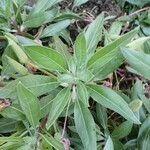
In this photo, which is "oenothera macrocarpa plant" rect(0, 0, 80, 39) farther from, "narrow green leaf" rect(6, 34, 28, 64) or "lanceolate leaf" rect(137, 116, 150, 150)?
"lanceolate leaf" rect(137, 116, 150, 150)

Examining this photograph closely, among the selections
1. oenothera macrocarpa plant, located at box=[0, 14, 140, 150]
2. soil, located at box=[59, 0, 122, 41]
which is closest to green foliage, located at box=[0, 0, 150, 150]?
oenothera macrocarpa plant, located at box=[0, 14, 140, 150]

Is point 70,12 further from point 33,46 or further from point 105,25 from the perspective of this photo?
point 33,46

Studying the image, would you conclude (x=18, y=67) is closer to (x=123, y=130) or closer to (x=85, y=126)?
(x=85, y=126)

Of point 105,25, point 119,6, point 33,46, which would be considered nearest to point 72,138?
point 33,46

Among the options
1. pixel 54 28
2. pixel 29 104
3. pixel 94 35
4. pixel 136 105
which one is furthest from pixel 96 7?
pixel 29 104

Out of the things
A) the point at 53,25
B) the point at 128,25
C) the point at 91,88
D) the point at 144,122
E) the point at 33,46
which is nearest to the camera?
the point at 33,46

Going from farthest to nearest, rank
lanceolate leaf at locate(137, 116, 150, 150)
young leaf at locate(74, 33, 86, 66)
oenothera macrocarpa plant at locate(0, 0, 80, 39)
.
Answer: oenothera macrocarpa plant at locate(0, 0, 80, 39) < lanceolate leaf at locate(137, 116, 150, 150) < young leaf at locate(74, 33, 86, 66)
